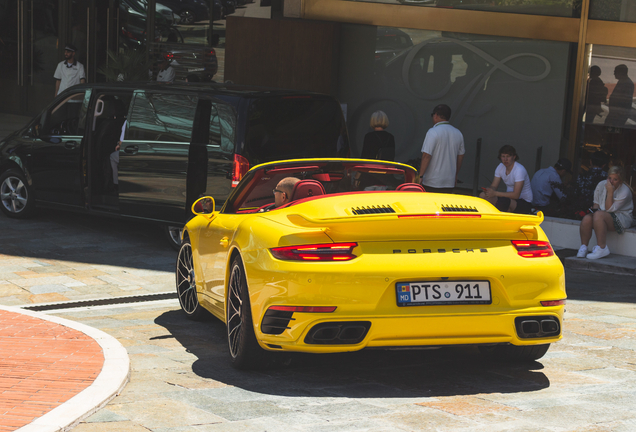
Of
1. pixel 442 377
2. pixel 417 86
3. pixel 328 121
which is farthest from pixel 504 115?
pixel 442 377

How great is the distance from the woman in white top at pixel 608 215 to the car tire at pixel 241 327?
595cm

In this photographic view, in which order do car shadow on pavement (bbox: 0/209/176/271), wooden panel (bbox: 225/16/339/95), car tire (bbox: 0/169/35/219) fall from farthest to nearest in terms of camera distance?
wooden panel (bbox: 225/16/339/95) → car tire (bbox: 0/169/35/219) → car shadow on pavement (bbox: 0/209/176/271)

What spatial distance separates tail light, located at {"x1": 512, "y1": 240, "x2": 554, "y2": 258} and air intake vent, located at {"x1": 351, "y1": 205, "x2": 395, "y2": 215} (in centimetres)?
75

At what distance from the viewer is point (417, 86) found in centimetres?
1580

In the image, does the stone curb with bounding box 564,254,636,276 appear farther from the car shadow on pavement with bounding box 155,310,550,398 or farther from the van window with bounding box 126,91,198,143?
the van window with bounding box 126,91,198,143

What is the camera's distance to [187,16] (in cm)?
2044

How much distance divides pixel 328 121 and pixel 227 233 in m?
4.22

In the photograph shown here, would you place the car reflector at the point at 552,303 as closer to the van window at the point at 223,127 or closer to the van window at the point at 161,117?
the van window at the point at 223,127

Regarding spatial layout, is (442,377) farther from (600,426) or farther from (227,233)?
(227,233)

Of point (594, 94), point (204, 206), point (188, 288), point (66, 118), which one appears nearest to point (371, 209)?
point (204, 206)

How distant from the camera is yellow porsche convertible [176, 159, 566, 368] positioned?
4.77 meters

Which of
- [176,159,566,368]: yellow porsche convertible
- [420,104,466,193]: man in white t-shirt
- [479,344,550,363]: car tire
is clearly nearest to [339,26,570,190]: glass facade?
[420,104,466,193]: man in white t-shirt

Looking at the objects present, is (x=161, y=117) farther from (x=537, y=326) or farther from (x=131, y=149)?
(x=537, y=326)

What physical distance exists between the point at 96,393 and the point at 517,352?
2578 mm
